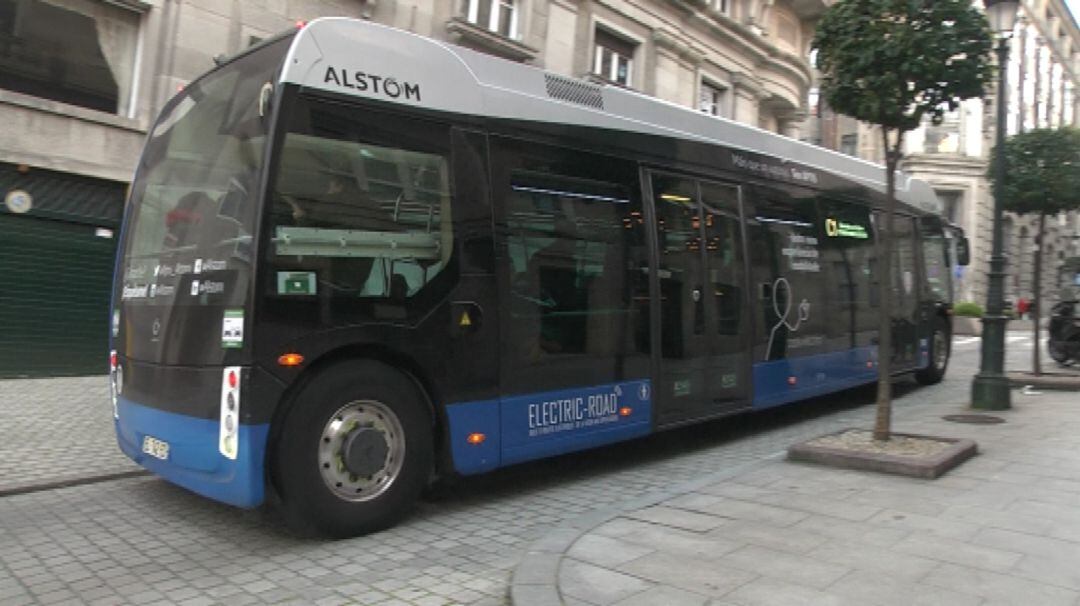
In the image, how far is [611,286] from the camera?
6305mm

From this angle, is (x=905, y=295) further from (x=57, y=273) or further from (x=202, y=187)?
(x=57, y=273)

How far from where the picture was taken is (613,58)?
19406 millimetres

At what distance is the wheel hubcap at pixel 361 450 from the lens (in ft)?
15.0

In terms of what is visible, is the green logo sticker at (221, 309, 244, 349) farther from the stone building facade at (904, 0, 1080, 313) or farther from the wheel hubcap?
the stone building facade at (904, 0, 1080, 313)

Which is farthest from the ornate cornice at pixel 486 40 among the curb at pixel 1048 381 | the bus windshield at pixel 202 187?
the curb at pixel 1048 381

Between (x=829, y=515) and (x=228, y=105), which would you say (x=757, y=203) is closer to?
(x=829, y=515)

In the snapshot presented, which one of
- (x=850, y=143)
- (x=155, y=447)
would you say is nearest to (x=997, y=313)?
(x=155, y=447)

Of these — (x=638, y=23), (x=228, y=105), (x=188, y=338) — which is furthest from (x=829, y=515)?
(x=638, y=23)

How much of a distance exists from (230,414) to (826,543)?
3.53 m

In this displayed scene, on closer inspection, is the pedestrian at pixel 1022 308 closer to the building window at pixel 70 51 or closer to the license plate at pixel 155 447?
the building window at pixel 70 51

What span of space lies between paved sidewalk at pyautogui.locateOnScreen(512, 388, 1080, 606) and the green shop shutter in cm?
926

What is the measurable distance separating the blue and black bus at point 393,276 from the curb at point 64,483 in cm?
86

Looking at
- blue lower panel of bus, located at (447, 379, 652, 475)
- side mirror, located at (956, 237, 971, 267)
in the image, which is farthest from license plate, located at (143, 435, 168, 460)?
side mirror, located at (956, 237, 971, 267)

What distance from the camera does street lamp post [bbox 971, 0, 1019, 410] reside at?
9.45 metres
